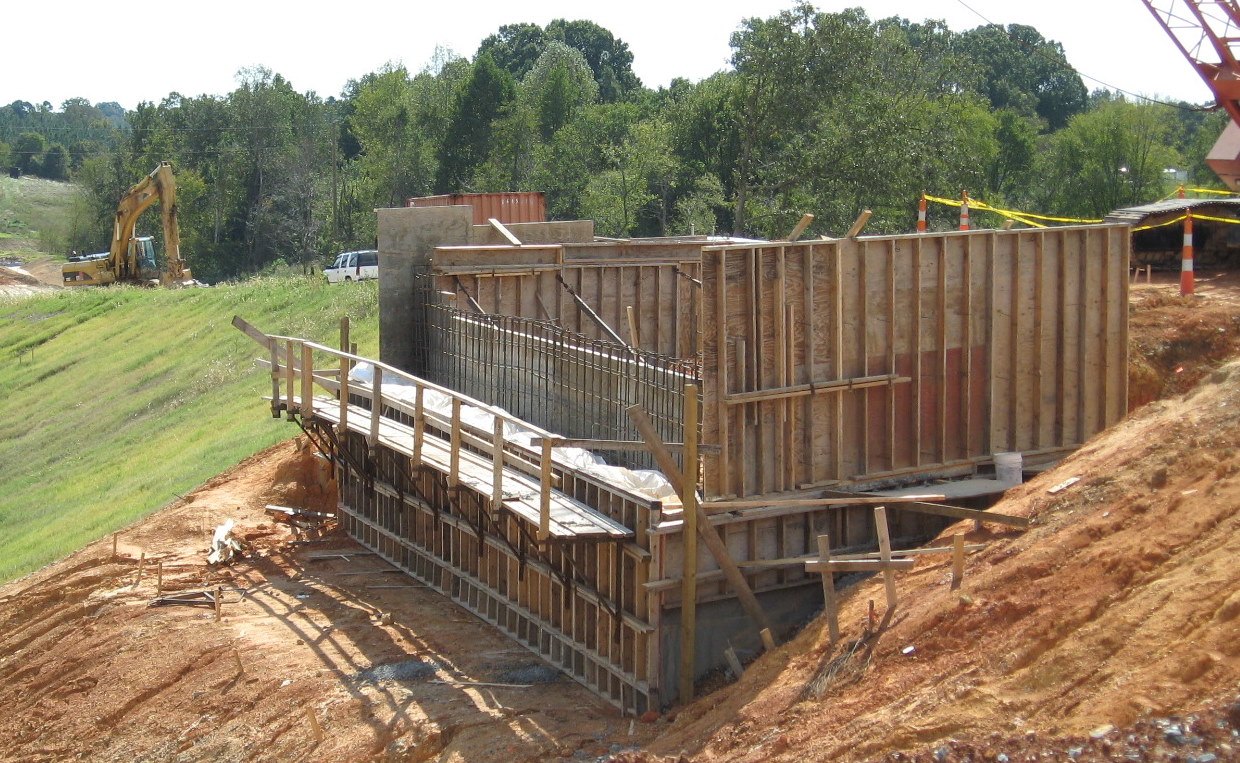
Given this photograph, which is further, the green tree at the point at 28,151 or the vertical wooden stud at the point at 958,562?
the green tree at the point at 28,151

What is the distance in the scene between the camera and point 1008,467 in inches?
526

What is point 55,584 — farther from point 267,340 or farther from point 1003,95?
point 1003,95

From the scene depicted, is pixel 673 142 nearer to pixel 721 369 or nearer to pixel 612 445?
pixel 721 369

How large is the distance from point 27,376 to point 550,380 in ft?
98.0

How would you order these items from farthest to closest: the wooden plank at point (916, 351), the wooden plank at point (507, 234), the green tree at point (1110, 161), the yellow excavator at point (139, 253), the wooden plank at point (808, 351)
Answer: the yellow excavator at point (139, 253), the green tree at point (1110, 161), the wooden plank at point (507, 234), the wooden plank at point (916, 351), the wooden plank at point (808, 351)

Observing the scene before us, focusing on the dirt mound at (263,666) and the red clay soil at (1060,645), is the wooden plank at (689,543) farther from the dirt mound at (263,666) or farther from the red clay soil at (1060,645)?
the dirt mound at (263,666)

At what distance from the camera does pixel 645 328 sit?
19906mm

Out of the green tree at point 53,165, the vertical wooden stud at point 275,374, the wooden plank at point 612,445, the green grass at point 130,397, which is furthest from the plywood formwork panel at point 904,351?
the green tree at point 53,165

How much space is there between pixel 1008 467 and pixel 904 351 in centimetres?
167

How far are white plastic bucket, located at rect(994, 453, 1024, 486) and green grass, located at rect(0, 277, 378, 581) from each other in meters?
12.9

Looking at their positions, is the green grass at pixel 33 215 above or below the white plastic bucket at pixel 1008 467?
above

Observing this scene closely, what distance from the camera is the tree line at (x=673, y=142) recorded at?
33188mm

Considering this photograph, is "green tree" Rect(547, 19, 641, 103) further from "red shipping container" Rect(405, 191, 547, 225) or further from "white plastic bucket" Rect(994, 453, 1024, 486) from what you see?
"white plastic bucket" Rect(994, 453, 1024, 486)

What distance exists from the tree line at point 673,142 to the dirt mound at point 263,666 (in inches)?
734
